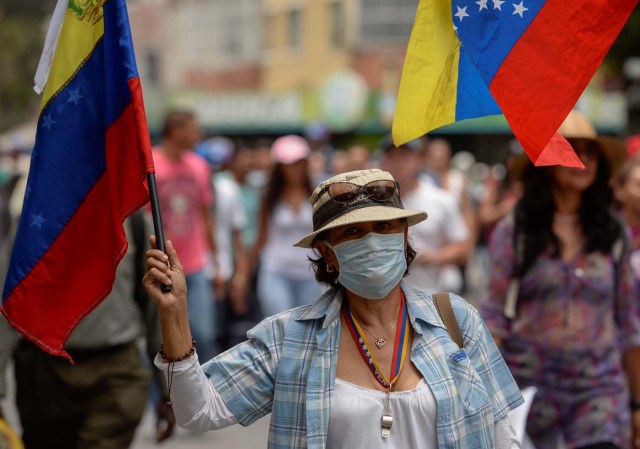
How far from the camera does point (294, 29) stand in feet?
151

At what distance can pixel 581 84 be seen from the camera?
Answer: 3.81 m

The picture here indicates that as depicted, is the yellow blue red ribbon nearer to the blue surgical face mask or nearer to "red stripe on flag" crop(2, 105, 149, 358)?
the blue surgical face mask

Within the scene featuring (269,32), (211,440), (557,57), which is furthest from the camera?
(269,32)

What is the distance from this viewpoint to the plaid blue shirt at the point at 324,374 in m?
3.51

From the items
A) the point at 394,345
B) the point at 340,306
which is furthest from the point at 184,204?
the point at 394,345

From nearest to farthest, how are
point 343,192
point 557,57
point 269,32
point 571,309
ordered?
1. point 343,192
2. point 557,57
3. point 571,309
4. point 269,32

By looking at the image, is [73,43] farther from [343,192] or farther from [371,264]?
[371,264]

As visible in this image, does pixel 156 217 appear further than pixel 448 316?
No

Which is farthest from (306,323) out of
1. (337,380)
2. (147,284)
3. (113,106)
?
(113,106)

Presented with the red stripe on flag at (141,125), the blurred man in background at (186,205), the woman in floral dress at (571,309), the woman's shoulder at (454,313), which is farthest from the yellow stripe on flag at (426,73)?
the blurred man in background at (186,205)

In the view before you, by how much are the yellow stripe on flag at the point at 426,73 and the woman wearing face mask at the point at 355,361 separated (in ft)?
0.83

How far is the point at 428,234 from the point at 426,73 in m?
4.25

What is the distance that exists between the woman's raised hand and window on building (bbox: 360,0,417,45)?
38.5 meters

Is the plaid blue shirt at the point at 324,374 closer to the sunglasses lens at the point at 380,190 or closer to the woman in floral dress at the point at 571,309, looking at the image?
the sunglasses lens at the point at 380,190
